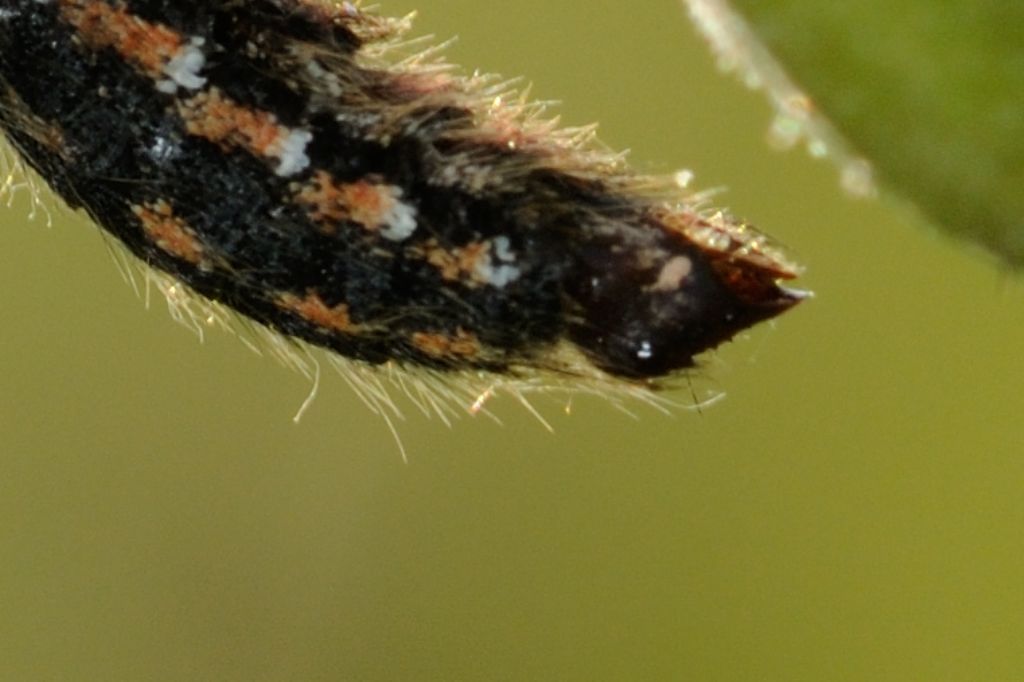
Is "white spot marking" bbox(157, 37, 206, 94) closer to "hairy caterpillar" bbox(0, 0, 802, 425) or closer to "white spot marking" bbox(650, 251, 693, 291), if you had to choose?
"hairy caterpillar" bbox(0, 0, 802, 425)

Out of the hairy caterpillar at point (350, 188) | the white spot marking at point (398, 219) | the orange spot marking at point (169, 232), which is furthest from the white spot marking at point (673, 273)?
the orange spot marking at point (169, 232)

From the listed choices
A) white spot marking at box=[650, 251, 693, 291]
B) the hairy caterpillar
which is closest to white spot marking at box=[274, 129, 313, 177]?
the hairy caterpillar

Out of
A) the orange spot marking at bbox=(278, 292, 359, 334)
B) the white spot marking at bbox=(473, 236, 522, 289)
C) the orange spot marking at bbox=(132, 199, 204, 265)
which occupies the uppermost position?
the white spot marking at bbox=(473, 236, 522, 289)

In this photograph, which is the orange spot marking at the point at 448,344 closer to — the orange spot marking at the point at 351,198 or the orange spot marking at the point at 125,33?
the orange spot marking at the point at 351,198

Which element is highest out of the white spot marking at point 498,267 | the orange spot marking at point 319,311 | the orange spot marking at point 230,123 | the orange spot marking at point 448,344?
the white spot marking at point 498,267

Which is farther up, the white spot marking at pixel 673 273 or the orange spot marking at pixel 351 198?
the white spot marking at pixel 673 273

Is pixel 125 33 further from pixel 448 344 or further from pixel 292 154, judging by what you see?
pixel 448 344

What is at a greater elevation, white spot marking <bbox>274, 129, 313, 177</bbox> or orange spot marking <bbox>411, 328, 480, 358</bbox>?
white spot marking <bbox>274, 129, 313, 177</bbox>
